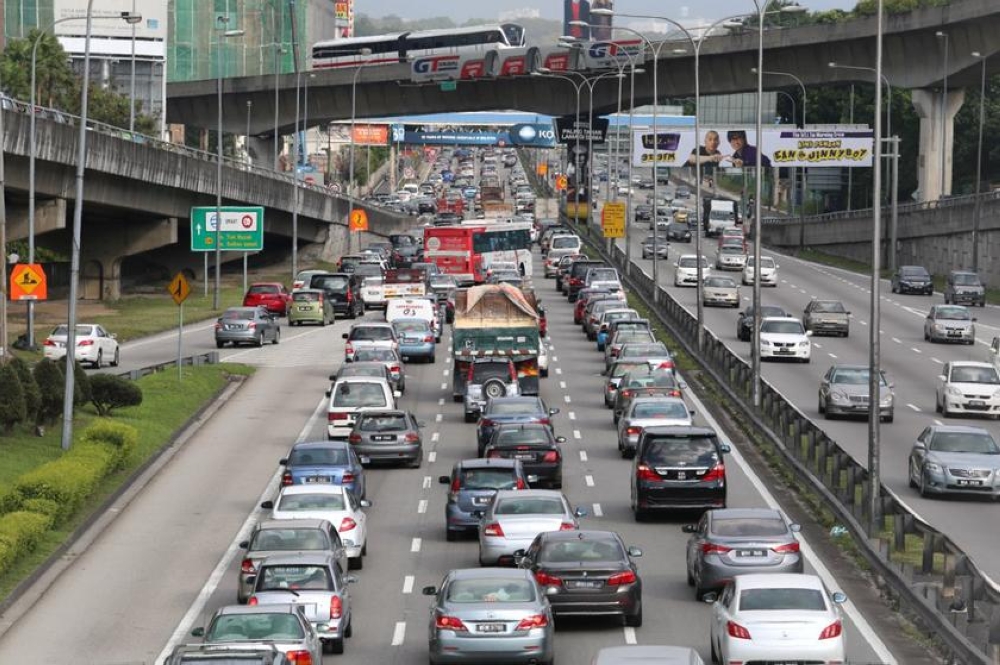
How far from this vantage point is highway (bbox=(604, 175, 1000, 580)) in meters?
36.5

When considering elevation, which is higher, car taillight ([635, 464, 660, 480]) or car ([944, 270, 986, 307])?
car ([944, 270, 986, 307])

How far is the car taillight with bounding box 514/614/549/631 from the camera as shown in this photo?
23531 millimetres

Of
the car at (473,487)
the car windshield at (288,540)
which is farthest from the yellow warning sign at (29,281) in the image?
the car windshield at (288,540)

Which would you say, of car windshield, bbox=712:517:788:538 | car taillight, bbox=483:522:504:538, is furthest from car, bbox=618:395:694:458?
car windshield, bbox=712:517:788:538

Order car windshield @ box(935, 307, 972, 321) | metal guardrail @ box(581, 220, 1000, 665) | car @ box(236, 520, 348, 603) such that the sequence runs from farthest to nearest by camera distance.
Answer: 1. car windshield @ box(935, 307, 972, 321)
2. car @ box(236, 520, 348, 603)
3. metal guardrail @ box(581, 220, 1000, 665)

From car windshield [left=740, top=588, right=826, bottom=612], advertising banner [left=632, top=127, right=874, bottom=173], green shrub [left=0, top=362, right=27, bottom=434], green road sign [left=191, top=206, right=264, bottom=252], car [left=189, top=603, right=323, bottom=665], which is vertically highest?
advertising banner [left=632, top=127, right=874, bottom=173]

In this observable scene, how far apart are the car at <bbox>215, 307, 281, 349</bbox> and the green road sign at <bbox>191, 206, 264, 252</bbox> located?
2016 centimetres

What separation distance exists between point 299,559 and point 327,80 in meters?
107

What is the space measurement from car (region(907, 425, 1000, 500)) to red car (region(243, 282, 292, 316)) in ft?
152

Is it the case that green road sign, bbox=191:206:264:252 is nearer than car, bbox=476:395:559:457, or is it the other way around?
car, bbox=476:395:559:457

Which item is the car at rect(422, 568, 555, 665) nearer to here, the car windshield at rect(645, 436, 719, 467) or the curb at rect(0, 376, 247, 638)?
the curb at rect(0, 376, 247, 638)

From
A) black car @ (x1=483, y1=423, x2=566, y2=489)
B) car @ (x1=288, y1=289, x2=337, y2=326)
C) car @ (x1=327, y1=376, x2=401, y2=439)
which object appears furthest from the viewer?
car @ (x1=288, y1=289, x2=337, y2=326)

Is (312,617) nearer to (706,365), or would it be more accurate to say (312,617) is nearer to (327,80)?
(706,365)

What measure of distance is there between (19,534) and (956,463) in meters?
17.7
